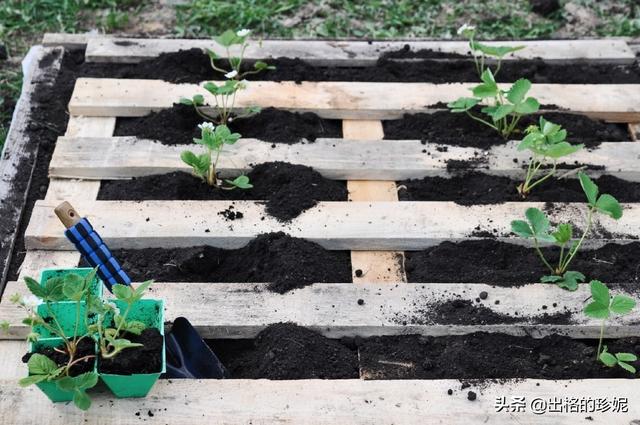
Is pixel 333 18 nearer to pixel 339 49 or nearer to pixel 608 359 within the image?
pixel 339 49

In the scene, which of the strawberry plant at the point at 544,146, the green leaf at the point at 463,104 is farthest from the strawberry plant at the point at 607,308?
the green leaf at the point at 463,104

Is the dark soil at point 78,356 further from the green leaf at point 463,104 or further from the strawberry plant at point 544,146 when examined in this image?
the green leaf at point 463,104

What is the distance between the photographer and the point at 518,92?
2814 millimetres

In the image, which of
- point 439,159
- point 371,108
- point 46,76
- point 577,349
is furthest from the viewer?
point 46,76

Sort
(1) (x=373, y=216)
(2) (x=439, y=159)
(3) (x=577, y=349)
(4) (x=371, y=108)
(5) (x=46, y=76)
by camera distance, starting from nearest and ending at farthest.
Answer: (3) (x=577, y=349) < (1) (x=373, y=216) < (2) (x=439, y=159) < (4) (x=371, y=108) < (5) (x=46, y=76)

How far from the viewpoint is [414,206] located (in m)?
2.68

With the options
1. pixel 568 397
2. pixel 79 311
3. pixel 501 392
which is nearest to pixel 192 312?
pixel 79 311

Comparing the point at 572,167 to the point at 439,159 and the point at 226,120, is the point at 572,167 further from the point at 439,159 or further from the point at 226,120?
the point at 226,120

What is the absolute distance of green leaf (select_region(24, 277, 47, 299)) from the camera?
1.92 metres

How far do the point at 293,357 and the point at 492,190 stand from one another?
0.94 m

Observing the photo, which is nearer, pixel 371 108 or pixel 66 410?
pixel 66 410

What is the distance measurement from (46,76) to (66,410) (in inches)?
63.4

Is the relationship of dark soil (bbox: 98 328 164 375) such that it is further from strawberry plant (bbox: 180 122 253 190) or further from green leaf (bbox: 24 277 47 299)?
strawberry plant (bbox: 180 122 253 190)

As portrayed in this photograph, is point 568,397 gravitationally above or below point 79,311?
below
